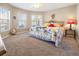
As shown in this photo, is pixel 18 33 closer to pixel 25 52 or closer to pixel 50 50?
pixel 25 52

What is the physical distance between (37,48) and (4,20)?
3.13 ft

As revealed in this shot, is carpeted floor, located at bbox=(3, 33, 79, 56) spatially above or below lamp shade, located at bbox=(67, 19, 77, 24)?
below

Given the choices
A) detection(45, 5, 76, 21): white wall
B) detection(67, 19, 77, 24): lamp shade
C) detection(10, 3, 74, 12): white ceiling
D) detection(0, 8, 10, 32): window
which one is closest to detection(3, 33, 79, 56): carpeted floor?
detection(0, 8, 10, 32): window

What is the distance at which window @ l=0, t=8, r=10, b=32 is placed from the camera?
237 centimetres

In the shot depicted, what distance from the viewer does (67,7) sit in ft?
7.79

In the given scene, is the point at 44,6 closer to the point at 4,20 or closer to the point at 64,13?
the point at 64,13

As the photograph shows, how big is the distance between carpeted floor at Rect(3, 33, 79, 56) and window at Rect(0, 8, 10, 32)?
239mm

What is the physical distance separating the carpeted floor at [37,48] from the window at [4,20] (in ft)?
0.78

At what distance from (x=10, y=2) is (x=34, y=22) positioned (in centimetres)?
68

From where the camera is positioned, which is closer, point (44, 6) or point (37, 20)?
point (44, 6)

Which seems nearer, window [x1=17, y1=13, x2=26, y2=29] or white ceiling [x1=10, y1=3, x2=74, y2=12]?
white ceiling [x1=10, y1=3, x2=74, y2=12]

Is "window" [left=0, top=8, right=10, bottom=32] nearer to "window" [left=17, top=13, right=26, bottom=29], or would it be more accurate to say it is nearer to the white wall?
"window" [left=17, top=13, right=26, bottom=29]

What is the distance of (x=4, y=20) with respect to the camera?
2.41 m

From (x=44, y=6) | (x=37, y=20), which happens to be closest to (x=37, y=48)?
(x=37, y=20)
